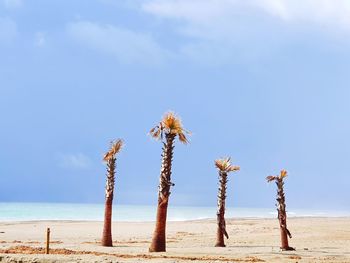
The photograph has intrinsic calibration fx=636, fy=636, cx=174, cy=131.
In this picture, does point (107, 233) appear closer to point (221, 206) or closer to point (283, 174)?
point (221, 206)

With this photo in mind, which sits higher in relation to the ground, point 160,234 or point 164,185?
point 164,185

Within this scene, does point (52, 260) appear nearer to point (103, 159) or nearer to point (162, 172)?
point (162, 172)

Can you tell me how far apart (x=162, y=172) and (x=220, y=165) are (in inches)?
225

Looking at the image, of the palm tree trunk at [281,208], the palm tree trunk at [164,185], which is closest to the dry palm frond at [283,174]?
the palm tree trunk at [281,208]

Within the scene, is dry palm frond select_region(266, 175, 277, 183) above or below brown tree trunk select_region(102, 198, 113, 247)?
above

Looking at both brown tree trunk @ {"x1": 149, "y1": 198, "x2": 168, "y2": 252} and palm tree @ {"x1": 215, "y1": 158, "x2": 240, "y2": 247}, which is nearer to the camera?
brown tree trunk @ {"x1": 149, "y1": 198, "x2": 168, "y2": 252}

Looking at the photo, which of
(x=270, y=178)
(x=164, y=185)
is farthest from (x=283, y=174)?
(x=164, y=185)

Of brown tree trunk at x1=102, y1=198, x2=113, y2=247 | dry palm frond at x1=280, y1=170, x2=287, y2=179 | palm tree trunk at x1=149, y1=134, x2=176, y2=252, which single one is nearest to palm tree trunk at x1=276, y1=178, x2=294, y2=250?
dry palm frond at x1=280, y1=170, x2=287, y2=179

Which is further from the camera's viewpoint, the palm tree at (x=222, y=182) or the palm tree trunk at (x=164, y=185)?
the palm tree at (x=222, y=182)

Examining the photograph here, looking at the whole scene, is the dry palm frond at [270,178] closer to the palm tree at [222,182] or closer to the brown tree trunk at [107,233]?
the palm tree at [222,182]

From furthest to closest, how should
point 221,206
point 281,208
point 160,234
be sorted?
point 221,206 < point 281,208 < point 160,234

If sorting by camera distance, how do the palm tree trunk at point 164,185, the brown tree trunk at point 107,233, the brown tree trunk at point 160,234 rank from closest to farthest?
the brown tree trunk at point 160,234 < the palm tree trunk at point 164,185 < the brown tree trunk at point 107,233

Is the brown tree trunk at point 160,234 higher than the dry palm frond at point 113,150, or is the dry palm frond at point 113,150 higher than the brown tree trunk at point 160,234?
the dry palm frond at point 113,150

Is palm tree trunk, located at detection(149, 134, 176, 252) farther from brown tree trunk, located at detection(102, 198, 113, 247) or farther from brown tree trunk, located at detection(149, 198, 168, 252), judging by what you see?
brown tree trunk, located at detection(102, 198, 113, 247)
